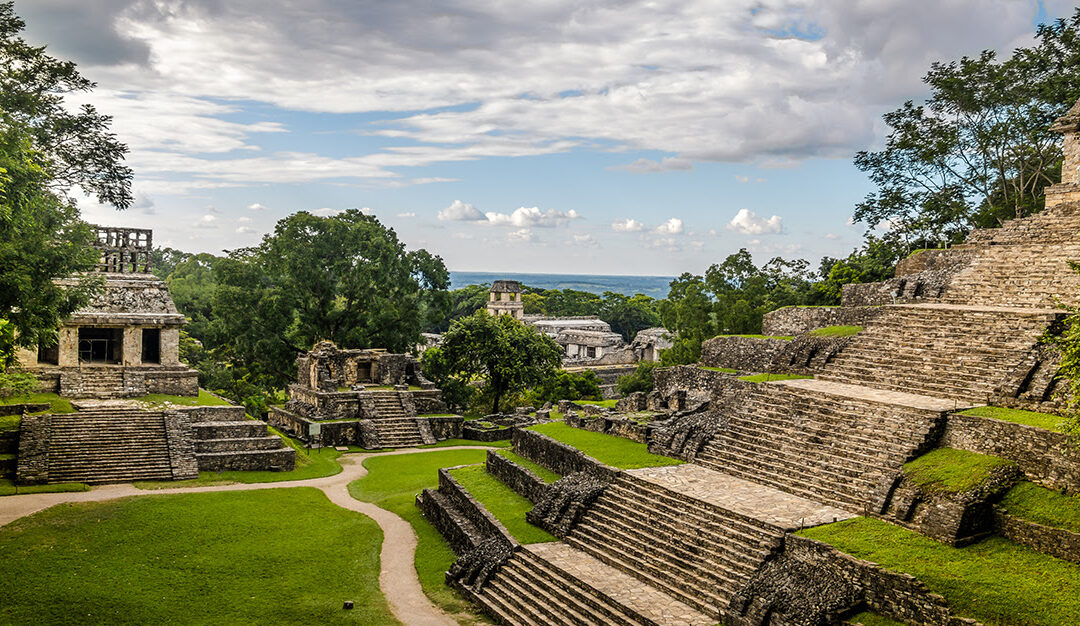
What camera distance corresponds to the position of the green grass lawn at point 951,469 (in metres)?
11.5

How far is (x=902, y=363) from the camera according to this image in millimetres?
16328

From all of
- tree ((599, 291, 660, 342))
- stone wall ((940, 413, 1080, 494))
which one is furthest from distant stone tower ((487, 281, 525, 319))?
stone wall ((940, 413, 1080, 494))

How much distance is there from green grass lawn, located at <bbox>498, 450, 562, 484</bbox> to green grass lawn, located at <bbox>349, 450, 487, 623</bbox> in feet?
8.68

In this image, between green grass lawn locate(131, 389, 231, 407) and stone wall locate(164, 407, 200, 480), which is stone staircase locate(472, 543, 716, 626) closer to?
stone wall locate(164, 407, 200, 480)

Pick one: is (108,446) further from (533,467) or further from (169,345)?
(533,467)

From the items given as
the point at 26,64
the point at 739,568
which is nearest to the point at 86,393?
the point at 26,64

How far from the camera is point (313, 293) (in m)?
35.1

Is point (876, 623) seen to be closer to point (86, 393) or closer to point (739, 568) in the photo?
point (739, 568)

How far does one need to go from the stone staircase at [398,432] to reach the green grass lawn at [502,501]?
7460mm

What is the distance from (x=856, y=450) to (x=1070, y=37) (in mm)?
21244

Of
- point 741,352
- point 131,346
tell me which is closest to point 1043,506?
point 741,352

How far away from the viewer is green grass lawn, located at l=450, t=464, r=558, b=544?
603 inches

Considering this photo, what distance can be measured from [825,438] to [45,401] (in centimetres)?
2195

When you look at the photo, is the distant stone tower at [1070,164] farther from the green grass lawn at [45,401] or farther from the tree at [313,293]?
the green grass lawn at [45,401]
